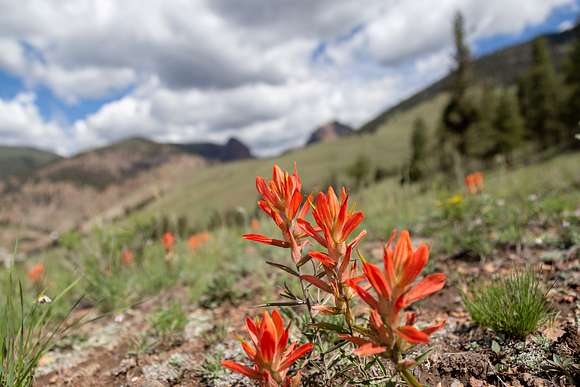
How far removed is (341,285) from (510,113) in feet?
138

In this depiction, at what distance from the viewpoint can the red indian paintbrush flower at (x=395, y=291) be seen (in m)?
0.95

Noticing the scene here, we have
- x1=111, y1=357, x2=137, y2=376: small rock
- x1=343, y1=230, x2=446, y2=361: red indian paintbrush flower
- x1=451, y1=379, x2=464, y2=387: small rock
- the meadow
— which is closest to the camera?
x1=343, y1=230, x2=446, y2=361: red indian paintbrush flower

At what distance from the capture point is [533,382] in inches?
61.9

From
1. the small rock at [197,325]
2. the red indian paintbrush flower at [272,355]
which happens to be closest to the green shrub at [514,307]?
the red indian paintbrush flower at [272,355]

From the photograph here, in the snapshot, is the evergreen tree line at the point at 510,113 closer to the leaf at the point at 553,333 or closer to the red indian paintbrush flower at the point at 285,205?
the leaf at the point at 553,333

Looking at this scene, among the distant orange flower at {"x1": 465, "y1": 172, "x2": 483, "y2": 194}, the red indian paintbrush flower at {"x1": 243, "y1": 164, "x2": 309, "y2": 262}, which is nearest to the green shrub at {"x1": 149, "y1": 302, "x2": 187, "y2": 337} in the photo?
the red indian paintbrush flower at {"x1": 243, "y1": 164, "x2": 309, "y2": 262}

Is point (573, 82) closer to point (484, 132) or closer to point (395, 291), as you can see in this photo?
point (484, 132)

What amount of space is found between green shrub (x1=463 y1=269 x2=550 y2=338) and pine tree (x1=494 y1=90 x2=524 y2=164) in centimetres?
3819

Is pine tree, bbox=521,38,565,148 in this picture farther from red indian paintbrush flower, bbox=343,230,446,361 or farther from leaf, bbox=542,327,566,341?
red indian paintbrush flower, bbox=343,230,446,361

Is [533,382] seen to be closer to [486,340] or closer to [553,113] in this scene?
[486,340]

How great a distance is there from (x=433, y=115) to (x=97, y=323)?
14398 cm

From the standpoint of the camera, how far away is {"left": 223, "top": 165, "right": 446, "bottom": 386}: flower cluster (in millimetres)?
973

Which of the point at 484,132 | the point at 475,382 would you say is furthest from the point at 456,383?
the point at 484,132

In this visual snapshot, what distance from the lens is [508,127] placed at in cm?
3525
